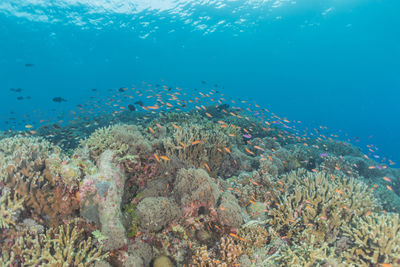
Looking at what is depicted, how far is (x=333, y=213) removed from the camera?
486 cm

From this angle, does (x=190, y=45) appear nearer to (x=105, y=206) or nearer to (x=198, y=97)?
(x=198, y=97)

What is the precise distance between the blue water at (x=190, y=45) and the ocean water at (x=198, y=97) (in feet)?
1.55

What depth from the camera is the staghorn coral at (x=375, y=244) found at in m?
3.65

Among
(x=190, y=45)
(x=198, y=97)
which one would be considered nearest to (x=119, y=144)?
(x=198, y=97)

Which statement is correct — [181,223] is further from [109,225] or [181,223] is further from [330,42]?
[330,42]

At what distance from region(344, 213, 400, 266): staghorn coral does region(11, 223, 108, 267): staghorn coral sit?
16.4ft

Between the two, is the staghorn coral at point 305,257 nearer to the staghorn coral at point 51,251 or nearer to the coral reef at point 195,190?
the coral reef at point 195,190

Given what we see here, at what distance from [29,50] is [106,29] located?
26819mm

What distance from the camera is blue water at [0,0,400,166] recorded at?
131 ft

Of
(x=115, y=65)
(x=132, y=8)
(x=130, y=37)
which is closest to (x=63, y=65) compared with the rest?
(x=115, y=65)

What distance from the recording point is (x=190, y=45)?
65.0 meters

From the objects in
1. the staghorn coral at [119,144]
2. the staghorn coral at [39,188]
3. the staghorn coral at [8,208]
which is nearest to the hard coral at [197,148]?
the staghorn coral at [119,144]

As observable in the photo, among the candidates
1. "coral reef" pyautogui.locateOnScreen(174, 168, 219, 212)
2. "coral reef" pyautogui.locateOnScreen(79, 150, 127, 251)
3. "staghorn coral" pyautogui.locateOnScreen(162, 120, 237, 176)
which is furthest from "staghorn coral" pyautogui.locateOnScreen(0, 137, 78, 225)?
"staghorn coral" pyautogui.locateOnScreen(162, 120, 237, 176)

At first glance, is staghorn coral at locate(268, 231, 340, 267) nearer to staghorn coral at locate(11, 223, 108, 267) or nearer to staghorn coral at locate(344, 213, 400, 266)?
staghorn coral at locate(344, 213, 400, 266)
